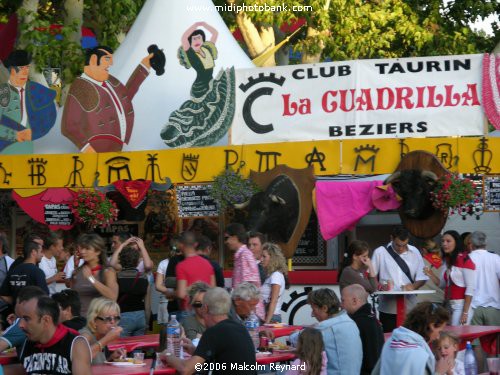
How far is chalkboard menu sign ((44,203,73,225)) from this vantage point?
50.0 ft

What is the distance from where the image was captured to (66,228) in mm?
15250

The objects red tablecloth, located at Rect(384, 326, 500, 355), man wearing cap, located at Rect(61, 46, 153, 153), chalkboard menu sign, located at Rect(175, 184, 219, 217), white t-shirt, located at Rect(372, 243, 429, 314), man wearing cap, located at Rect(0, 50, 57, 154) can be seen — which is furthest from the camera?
man wearing cap, located at Rect(0, 50, 57, 154)

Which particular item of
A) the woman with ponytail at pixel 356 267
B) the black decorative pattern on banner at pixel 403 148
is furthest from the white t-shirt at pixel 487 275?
the black decorative pattern on banner at pixel 403 148

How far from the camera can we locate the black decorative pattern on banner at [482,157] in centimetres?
1320

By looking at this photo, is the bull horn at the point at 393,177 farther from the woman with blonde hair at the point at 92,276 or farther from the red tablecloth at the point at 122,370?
the red tablecloth at the point at 122,370

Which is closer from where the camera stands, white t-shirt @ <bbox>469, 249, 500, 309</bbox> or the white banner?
white t-shirt @ <bbox>469, 249, 500, 309</bbox>

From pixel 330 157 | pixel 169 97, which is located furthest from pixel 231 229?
pixel 169 97

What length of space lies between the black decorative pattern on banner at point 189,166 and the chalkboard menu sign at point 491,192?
3815 mm

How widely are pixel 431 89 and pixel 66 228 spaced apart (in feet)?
17.6

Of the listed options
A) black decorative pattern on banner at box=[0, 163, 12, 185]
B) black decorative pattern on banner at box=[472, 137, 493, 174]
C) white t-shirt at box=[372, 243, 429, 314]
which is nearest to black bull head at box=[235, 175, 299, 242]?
white t-shirt at box=[372, 243, 429, 314]

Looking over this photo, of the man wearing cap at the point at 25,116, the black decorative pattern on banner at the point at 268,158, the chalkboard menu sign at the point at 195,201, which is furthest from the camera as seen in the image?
the man wearing cap at the point at 25,116

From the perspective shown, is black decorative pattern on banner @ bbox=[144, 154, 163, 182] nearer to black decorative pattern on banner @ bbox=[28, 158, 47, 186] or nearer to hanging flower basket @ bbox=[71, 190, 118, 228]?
hanging flower basket @ bbox=[71, 190, 118, 228]

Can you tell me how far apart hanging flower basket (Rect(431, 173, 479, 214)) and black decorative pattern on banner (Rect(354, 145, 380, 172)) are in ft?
3.10

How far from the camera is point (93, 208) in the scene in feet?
48.5
